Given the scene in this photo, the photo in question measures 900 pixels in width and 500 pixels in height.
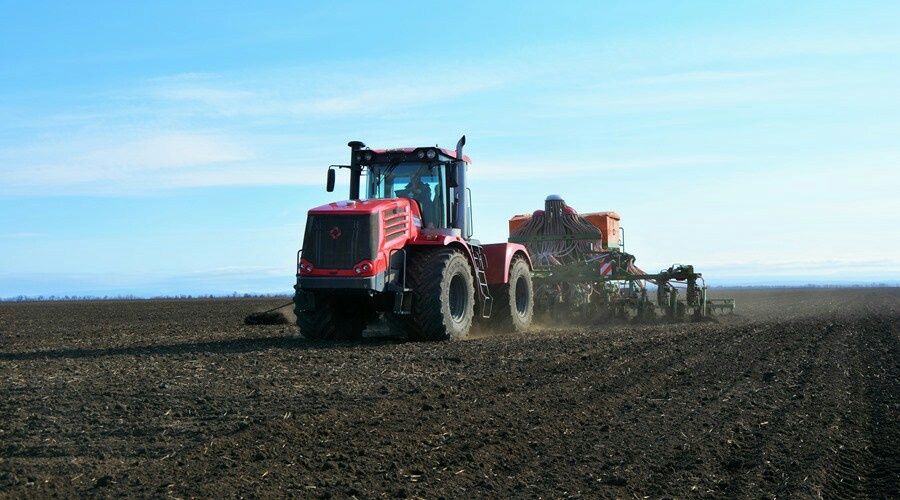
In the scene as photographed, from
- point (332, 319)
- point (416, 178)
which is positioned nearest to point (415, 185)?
point (416, 178)

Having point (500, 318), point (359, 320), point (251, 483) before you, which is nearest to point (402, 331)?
point (359, 320)

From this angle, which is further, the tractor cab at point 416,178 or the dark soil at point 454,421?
the tractor cab at point 416,178

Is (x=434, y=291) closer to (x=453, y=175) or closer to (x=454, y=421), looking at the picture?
(x=453, y=175)

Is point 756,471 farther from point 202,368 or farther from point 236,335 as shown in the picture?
point 236,335

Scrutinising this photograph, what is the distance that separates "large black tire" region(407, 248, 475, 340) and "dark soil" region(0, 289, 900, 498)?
502 millimetres

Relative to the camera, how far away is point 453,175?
15602 millimetres

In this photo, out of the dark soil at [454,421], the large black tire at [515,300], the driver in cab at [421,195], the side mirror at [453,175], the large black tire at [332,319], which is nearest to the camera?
the dark soil at [454,421]

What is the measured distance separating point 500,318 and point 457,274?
7.12 feet

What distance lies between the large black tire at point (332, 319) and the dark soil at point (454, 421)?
116 centimetres

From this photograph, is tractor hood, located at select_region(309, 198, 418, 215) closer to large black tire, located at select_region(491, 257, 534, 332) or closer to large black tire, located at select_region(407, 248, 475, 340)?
large black tire, located at select_region(407, 248, 475, 340)

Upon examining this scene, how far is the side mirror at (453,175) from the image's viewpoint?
50.6 feet

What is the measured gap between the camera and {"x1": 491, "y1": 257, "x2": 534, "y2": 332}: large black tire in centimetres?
1697

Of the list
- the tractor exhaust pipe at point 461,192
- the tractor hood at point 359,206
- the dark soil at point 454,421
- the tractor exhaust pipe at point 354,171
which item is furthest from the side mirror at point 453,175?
the dark soil at point 454,421

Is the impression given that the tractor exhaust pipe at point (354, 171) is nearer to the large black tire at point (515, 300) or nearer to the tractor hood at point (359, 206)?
the tractor hood at point (359, 206)
